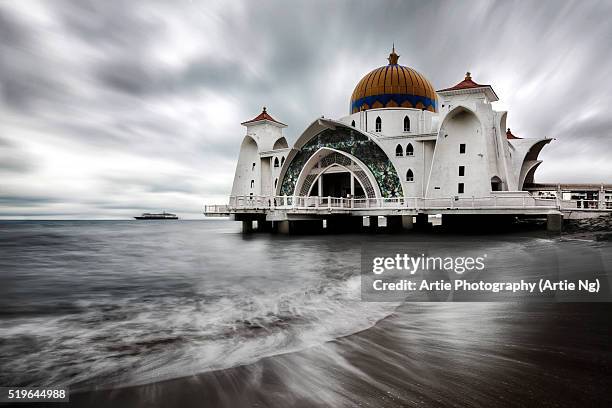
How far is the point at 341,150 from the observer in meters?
25.8

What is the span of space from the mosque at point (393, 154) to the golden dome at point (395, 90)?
0.07m

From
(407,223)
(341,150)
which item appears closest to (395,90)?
(341,150)

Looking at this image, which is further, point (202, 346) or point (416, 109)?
point (416, 109)

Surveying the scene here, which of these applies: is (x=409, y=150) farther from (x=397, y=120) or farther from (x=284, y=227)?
(x=284, y=227)

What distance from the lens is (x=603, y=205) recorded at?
18047mm

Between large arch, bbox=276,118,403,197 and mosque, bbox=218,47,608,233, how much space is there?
6 centimetres

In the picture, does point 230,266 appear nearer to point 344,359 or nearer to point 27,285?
point 27,285

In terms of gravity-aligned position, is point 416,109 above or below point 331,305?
above

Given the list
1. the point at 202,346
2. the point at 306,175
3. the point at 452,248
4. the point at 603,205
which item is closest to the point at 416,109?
the point at 306,175

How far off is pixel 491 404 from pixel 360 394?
783 millimetres

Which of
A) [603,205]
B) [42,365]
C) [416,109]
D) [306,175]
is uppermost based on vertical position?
[416,109]

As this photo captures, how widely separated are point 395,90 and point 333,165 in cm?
684

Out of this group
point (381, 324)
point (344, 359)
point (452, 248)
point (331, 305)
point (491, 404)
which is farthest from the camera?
point (452, 248)

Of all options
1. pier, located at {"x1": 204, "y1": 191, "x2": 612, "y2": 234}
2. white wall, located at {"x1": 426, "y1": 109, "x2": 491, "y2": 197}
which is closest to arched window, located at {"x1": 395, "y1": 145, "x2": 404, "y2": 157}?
white wall, located at {"x1": 426, "y1": 109, "x2": 491, "y2": 197}
